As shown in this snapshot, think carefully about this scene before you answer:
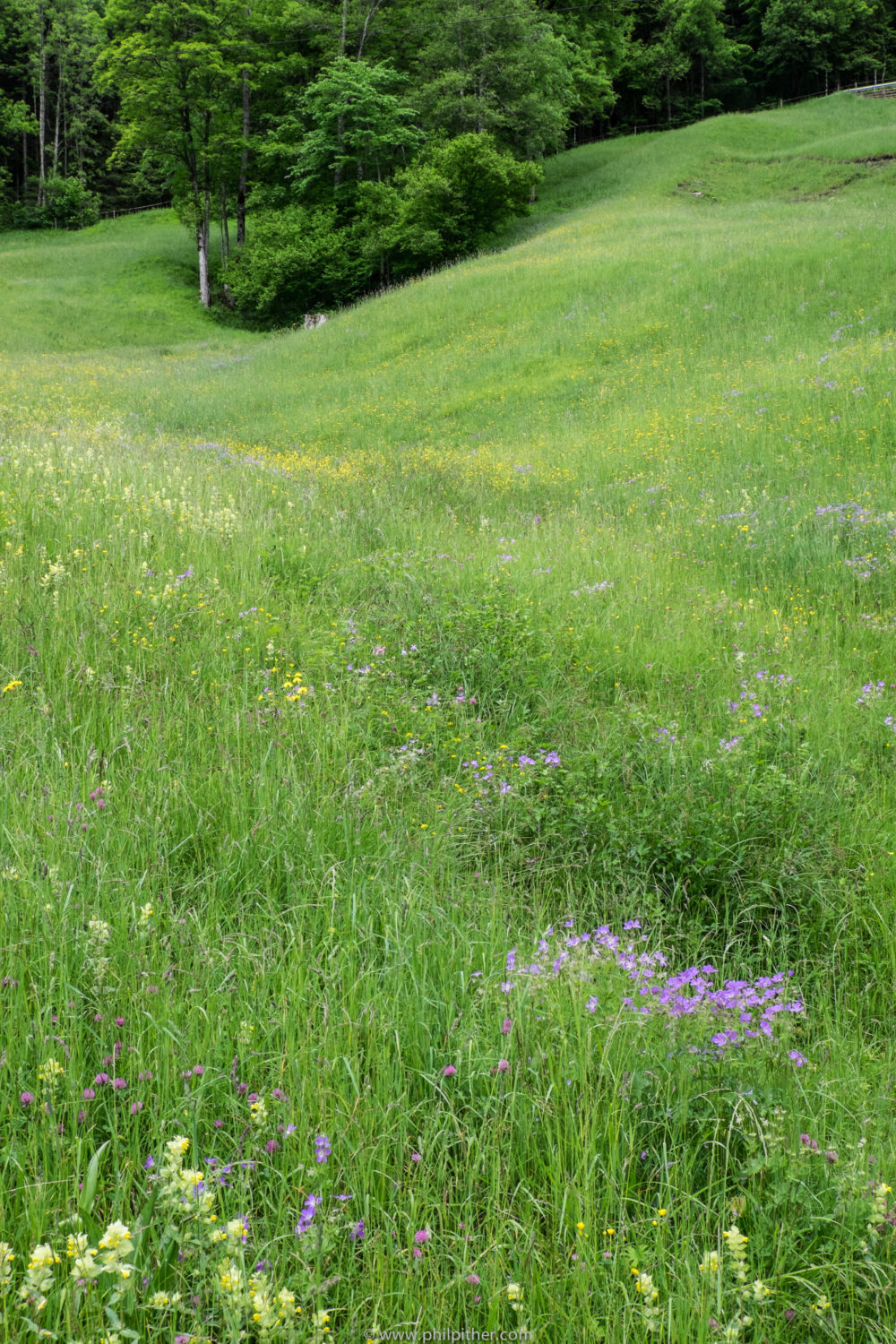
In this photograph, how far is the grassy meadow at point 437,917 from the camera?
5.04 ft

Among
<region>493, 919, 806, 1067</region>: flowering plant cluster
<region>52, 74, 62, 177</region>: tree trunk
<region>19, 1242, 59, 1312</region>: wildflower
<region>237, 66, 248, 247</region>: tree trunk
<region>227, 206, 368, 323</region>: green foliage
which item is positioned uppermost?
<region>52, 74, 62, 177</region>: tree trunk

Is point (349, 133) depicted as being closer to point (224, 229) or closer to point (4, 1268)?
point (224, 229)

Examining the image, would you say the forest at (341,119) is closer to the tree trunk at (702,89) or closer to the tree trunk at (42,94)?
the tree trunk at (702,89)

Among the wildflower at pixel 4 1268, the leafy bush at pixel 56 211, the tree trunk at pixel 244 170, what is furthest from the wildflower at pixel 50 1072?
the leafy bush at pixel 56 211

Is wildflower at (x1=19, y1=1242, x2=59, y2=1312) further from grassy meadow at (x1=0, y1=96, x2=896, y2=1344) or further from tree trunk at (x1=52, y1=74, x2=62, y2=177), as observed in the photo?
tree trunk at (x1=52, y1=74, x2=62, y2=177)

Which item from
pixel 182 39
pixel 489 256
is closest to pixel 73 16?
pixel 182 39

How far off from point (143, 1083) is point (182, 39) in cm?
4804

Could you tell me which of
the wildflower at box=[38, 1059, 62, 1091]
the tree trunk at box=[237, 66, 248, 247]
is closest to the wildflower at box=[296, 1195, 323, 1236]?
the wildflower at box=[38, 1059, 62, 1091]

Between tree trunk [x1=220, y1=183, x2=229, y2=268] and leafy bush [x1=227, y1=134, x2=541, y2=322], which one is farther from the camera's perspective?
tree trunk [x1=220, y1=183, x2=229, y2=268]

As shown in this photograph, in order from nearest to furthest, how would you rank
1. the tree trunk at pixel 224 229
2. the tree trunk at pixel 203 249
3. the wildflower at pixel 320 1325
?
the wildflower at pixel 320 1325
the tree trunk at pixel 203 249
the tree trunk at pixel 224 229

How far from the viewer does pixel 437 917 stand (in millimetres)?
2484

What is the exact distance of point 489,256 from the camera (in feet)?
97.5

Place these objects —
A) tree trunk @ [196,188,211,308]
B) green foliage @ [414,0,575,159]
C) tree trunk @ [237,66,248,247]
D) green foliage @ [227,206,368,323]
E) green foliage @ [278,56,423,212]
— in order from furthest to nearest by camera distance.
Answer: tree trunk @ [237,66,248,247]
tree trunk @ [196,188,211,308]
green foliage @ [227,206,368,323]
green foliage @ [414,0,575,159]
green foliage @ [278,56,423,212]

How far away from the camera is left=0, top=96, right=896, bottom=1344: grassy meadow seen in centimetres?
154
